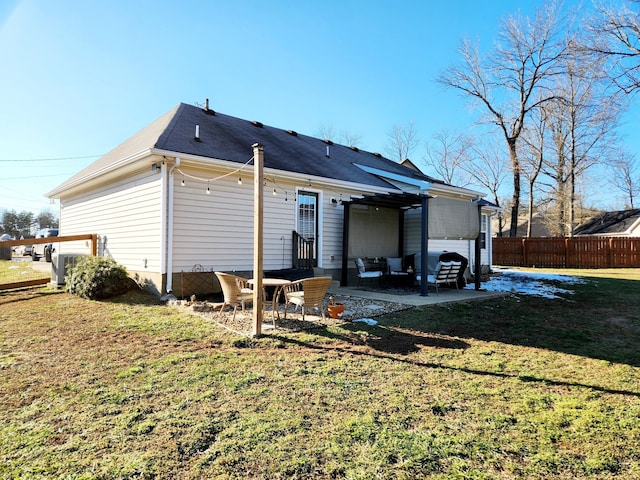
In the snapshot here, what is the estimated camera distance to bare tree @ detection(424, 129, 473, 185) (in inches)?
1280

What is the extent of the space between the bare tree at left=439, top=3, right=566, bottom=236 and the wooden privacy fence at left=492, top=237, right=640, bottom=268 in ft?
6.03

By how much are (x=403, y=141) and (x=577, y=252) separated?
16.6 meters

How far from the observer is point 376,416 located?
116 inches

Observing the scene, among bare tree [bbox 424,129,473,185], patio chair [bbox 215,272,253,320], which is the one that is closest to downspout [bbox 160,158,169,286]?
patio chair [bbox 215,272,253,320]

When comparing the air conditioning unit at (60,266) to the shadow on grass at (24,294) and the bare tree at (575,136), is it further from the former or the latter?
→ the bare tree at (575,136)

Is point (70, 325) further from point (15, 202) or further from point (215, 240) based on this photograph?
point (15, 202)

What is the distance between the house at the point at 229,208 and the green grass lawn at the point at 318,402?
2.73 m

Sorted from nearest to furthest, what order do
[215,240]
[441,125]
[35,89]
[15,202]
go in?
[215,240] → [35,89] → [441,125] → [15,202]

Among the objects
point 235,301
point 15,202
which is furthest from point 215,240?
point 15,202

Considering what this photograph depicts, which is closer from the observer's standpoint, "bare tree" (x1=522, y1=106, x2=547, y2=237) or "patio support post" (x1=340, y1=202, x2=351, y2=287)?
"patio support post" (x1=340, y1=202, x2=351, y2=287)

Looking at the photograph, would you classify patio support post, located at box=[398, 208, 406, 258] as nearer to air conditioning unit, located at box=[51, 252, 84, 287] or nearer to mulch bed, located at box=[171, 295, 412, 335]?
mulch bed, located at box=[171, 295, 412, 335]

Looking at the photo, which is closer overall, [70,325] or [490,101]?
[70,325]

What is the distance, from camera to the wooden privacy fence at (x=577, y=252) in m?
20.6

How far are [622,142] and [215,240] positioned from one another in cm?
3008
